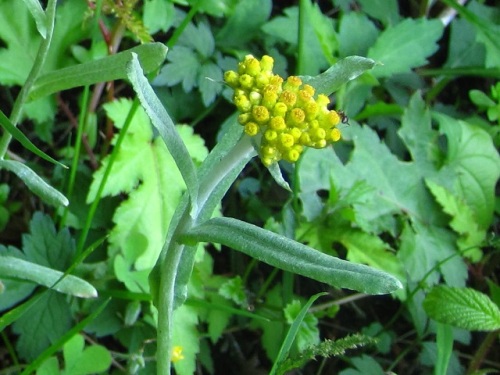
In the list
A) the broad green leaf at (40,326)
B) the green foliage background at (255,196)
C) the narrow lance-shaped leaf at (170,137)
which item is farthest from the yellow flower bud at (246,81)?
the broad green leaf at (40,326)

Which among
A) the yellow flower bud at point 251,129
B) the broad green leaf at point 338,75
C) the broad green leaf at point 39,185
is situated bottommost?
the broad green leaf at point 39,185

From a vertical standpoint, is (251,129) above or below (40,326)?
above

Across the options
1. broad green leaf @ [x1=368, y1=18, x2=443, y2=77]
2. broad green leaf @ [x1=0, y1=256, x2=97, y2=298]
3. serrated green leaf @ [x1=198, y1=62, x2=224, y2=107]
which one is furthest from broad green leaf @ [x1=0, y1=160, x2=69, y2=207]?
broad green leaf @ [x1=368, y1=18, x2=443, y2=77]

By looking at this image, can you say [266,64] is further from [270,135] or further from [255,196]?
[255,196]

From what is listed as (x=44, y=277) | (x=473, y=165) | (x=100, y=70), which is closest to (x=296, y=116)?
(x=100, y=70)

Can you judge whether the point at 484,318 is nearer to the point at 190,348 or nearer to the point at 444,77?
the point at 190,348

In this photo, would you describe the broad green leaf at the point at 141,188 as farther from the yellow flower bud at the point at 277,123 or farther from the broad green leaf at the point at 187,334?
the yellow flower bud at the point at 277,123

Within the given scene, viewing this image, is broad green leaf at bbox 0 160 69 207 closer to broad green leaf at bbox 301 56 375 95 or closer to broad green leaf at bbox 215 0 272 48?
broad green leaf at bbox 301 56 375 95
